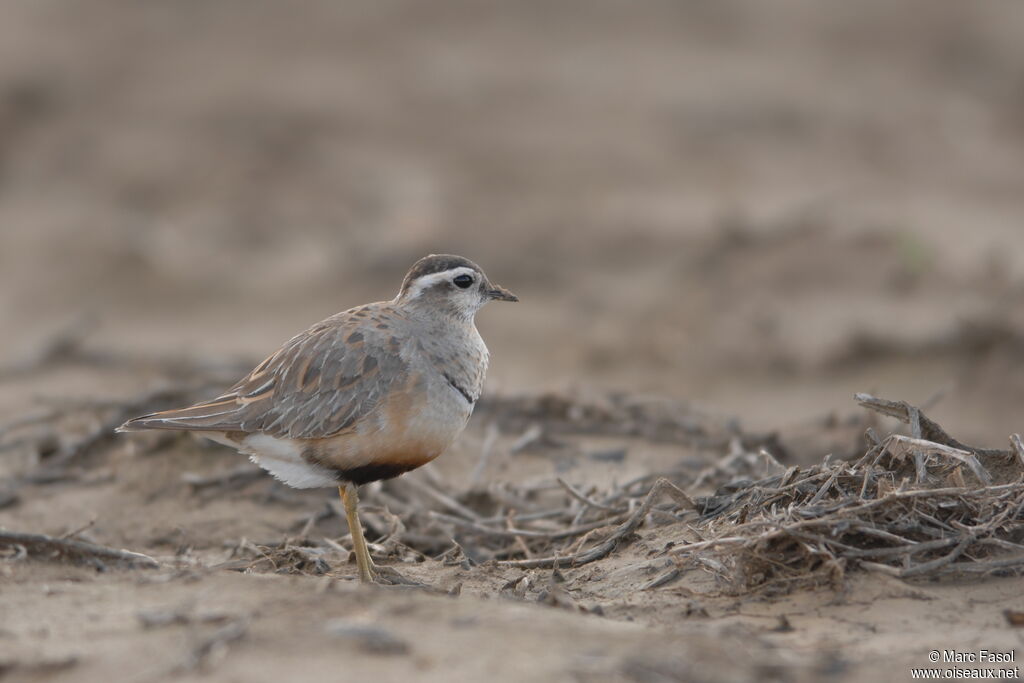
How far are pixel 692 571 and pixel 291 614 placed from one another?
1905 millimetres

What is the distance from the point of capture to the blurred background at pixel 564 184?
11.1 m

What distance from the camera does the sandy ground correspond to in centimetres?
455

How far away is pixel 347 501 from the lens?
19.9 feet

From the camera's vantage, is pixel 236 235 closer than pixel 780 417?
No

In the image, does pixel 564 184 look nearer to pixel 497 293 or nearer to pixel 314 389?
pixel 497 293

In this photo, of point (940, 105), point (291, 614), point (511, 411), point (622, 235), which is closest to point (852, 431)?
point (511, 411)

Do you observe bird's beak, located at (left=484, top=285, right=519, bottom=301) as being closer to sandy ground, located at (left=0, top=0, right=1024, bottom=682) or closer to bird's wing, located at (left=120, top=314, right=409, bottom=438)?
bird's wing, located at (left=120, top=314, right=409, bottom=438)

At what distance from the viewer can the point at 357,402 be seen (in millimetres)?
5941

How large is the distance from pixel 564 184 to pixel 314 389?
362 inches

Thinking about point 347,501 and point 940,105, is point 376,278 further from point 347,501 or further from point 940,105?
A: point 940,105

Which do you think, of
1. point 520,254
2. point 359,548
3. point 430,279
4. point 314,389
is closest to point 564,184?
point 520,254

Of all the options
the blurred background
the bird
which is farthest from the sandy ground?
the bird

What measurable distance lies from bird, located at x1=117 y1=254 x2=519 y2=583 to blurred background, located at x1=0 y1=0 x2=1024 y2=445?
2503 millimetres

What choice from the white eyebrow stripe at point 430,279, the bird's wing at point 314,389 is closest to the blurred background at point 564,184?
the white eyebrow stripe at point 430,279
